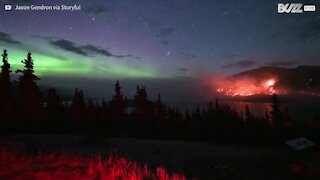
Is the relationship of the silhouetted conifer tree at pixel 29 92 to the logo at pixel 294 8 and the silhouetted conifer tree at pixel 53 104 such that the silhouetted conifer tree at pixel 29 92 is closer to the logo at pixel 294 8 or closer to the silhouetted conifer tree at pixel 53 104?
the silhouetted conifer tree at pixel 53 104

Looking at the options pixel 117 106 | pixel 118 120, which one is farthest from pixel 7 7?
pixel 117 106

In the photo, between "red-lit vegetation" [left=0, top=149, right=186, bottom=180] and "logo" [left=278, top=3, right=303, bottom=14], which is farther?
"logo" [left=278, top=3, right=303, bottom=14]

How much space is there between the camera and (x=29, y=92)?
3516cm

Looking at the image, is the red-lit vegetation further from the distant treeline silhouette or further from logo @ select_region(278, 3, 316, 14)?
the distant treeline silhouette

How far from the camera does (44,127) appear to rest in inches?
1298

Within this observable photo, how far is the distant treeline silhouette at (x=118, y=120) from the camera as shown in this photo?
26.5 metres

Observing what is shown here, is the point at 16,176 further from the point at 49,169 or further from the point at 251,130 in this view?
the point at 251,130

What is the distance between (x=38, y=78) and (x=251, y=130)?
27005mm

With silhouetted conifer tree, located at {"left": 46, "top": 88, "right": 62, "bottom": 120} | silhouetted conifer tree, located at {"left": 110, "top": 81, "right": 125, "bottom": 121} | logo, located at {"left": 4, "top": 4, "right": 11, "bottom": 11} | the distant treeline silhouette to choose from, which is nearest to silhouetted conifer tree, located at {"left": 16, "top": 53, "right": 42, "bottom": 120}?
the distant treeline silhouette

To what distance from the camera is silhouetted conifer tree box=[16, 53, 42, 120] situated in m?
34.3

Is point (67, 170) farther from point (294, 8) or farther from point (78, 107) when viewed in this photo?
point (78, 107)

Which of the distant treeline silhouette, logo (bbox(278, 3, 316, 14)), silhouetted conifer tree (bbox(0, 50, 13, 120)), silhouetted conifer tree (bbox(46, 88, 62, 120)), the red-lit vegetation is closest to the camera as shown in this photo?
the red-lit vegetation

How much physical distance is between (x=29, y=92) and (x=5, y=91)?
2692mm

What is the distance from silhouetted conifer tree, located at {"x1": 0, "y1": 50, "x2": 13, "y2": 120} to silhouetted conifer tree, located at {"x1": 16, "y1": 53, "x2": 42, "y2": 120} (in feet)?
4.34
